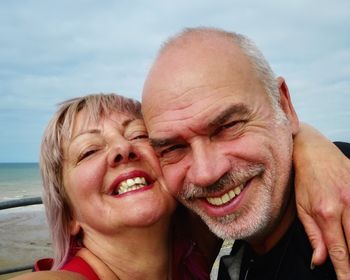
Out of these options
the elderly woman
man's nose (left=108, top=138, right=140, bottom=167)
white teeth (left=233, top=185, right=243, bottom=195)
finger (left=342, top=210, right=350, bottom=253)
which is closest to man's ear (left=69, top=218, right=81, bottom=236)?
the elderly woman

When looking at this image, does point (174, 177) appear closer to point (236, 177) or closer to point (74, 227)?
point (236, 177)

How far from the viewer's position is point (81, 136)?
2.64 meters

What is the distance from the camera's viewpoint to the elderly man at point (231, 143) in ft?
7.23

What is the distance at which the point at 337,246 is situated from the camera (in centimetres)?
178

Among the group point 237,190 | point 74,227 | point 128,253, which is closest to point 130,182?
point 128,253

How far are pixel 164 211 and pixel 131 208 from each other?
24cm

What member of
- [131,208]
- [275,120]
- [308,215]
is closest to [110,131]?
[131,208]

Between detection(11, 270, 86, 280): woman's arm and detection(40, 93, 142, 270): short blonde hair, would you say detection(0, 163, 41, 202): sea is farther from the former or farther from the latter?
detection(11, 270, 86, 280): woman's arm

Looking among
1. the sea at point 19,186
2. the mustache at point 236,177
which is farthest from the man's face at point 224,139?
the sea at point 19,186

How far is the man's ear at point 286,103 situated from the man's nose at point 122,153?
1.06m

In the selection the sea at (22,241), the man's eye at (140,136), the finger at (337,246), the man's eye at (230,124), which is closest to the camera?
the finger at (337,246)

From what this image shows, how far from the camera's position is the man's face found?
2.21 meters

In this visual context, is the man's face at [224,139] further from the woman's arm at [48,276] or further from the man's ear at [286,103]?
the woman's arm at [48,276]

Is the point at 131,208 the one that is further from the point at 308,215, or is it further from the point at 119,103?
the point at 308,215
